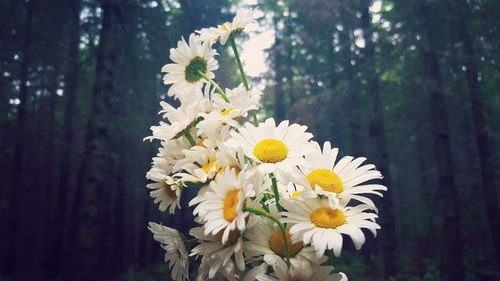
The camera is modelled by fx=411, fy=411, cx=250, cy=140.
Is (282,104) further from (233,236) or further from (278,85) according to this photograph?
(233,236)

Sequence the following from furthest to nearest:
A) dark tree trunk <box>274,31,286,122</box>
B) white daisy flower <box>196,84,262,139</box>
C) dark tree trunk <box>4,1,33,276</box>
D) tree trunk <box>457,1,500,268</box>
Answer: dark tree trunk <box>274,31,286,122</box>
dark tree trunk <box>4,1,33,276</box>
tree trunk <box>457,1,500,268</box>
white daisy flower <box>196,84,262,139</box>

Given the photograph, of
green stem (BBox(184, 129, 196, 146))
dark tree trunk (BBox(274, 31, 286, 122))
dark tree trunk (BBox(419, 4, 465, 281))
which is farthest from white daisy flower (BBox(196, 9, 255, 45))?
dark tree trunk (BBox(274, 31, 286, 122))

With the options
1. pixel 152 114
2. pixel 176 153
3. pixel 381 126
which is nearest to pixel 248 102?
pixel 176 153

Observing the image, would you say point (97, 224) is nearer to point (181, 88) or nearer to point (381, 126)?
point (181, 88)

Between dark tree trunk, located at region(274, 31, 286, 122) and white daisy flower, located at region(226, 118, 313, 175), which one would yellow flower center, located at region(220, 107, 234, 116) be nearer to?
white daisy flower, located at region(226, 118, 313, 175)

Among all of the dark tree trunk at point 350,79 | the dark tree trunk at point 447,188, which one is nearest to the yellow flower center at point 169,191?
the dark tree trunk at point 447,188

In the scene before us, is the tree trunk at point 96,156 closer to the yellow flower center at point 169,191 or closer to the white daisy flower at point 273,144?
the yellow flower center at point 169,191
